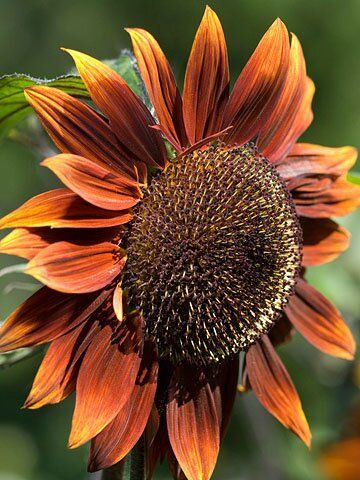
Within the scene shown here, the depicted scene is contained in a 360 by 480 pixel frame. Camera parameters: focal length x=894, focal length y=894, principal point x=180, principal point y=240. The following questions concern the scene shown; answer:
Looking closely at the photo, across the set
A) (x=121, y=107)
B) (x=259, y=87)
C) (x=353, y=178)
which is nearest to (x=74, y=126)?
(x=121, y=107)

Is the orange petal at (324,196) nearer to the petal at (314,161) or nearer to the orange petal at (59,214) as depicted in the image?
the petal at (314,161)

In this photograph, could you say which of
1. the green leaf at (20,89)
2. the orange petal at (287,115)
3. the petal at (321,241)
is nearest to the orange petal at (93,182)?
the green leaf at (20,89)

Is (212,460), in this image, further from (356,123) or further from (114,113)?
(356,123)

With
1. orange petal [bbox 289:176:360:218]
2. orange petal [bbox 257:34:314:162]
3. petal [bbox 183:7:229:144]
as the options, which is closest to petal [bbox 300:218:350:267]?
orange petal [bbox 289:176:360:218]

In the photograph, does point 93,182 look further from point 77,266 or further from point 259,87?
point 259,87

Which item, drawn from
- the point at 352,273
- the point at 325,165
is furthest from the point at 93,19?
the point at 325,165
